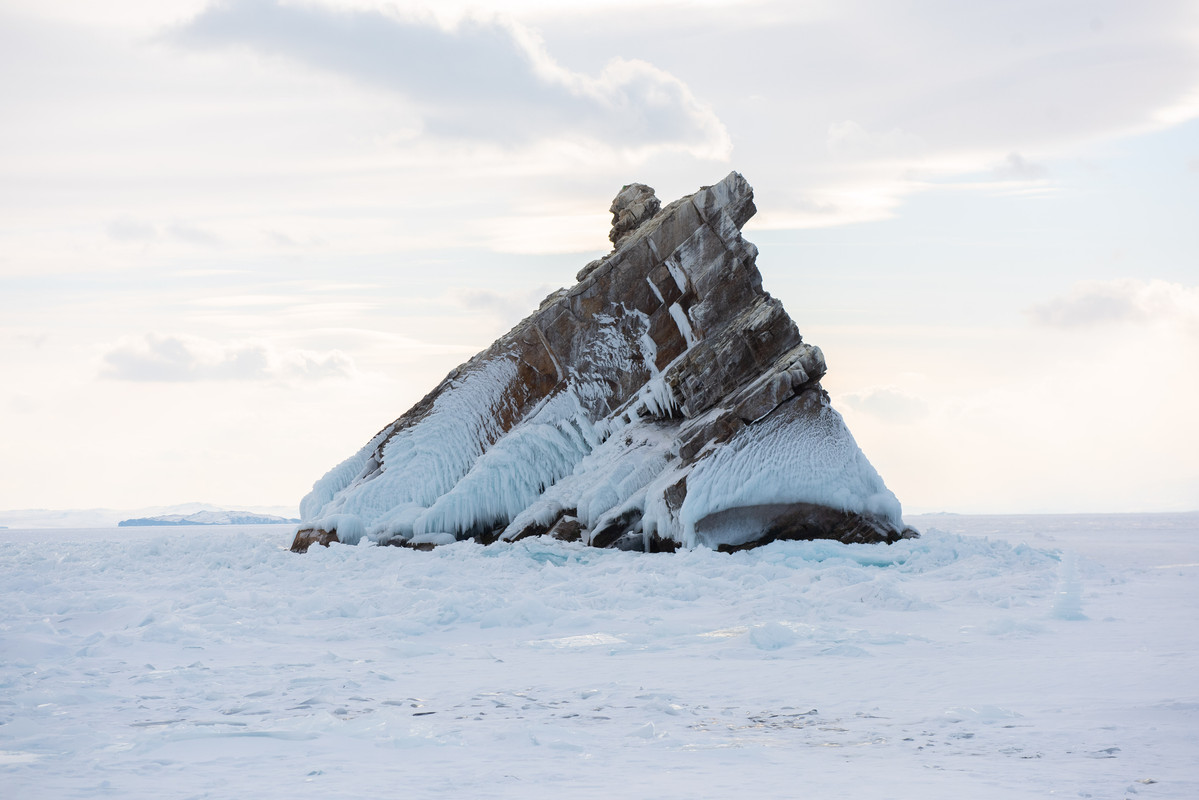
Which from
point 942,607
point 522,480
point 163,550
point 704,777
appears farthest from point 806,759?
point 163,550

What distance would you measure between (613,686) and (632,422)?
14.8 metres

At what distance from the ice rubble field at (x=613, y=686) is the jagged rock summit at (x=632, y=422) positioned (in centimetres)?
380

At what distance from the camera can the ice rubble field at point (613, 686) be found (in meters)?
5.93

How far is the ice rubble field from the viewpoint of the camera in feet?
19.5

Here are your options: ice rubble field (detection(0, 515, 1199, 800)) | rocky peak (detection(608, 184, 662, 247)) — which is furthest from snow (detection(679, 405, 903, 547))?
rocky peak (detection(608, 184, 662, 247))

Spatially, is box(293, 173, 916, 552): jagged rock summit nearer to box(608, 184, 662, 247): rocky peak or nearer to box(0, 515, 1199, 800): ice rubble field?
box(608, 184, 662, 247): rocky peak

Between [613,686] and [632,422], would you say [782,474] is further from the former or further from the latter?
[613,686]

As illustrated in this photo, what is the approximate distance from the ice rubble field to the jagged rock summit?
380cm

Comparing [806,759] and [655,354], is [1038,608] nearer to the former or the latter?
[806,759]

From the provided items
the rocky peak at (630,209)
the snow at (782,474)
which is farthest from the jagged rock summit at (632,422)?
the rocky peak at (630,209)

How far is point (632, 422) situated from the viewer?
23.1 meters

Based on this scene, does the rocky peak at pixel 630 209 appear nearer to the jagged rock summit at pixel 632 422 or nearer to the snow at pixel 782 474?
the jagged rock summit at pixel 632 422

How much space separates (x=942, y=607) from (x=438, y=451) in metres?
14.2

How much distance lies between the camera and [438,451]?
23.9m
